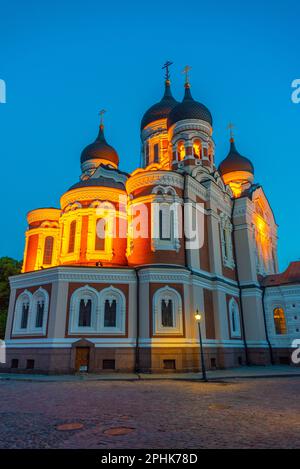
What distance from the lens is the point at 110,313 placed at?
836 inches

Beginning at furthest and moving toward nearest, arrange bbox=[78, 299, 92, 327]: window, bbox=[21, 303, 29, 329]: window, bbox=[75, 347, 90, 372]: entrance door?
1. bbox=[21, 303, 29, 329]: window
2. bbox=[78, 299, 92, 327]: window
3. bbox=[75, 347, 90, 372]: entrance door

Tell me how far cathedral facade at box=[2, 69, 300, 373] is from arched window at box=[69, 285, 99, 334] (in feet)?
0.20

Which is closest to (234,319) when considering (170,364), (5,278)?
(170,364)

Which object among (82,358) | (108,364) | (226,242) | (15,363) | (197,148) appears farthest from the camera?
(197,148)

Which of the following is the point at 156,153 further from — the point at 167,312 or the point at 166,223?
the point at 167,312

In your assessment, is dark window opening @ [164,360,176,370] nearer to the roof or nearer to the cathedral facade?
the cathedral facade

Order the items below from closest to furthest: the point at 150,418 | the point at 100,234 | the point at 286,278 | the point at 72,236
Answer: the point at 150,418, the point at 100,234, the point at 72,236, the point at 286,278

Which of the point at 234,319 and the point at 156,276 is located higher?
the point at 156,276

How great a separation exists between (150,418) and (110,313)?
528 inches

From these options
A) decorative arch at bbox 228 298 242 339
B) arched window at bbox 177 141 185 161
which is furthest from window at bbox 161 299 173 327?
arched window at bbox 177 141 185 161

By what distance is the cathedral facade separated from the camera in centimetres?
2041

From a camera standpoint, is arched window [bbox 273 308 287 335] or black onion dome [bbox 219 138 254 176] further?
black onion dome [bbox 219 138 254 176]

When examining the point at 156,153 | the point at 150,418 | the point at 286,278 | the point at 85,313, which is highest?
the point at 156,153
